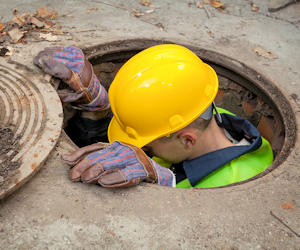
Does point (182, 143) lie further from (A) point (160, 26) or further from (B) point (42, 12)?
(B) point (42, 12)

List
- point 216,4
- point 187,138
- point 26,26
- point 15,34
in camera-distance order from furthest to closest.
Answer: point 216,4
point 26,26
point 15,34
point 187,138

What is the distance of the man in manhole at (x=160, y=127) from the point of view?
1697mm

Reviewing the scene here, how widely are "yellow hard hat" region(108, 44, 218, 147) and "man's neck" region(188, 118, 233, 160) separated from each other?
0.24 metres

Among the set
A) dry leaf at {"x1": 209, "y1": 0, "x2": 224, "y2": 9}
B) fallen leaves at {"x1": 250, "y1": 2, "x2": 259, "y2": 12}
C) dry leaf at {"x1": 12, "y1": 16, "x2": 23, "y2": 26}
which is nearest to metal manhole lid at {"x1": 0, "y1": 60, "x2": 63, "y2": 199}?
dry leaf at {"x1": 12, "y1": 16, "x2": 23, "y2": 26}

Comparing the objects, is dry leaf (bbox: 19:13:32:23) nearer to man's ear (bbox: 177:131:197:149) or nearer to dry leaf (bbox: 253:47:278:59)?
man's ear (bbox: 177:131:197:149)

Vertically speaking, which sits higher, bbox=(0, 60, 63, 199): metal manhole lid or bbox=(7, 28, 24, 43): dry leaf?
bbox=(7, 28, 24, 43): dry leaf

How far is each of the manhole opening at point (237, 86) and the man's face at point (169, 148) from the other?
754 mm

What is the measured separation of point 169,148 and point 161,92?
16.9 inches

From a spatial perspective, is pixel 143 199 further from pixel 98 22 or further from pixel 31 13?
pixel 31 13

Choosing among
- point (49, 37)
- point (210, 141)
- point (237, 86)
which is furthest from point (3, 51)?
point (237, 86)

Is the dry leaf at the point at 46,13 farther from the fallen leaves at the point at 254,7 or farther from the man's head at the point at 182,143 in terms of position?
the fallen leaves at the point at 254,7

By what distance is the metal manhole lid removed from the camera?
163 cm

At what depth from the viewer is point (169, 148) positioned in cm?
204

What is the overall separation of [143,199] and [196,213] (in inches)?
10.8
